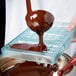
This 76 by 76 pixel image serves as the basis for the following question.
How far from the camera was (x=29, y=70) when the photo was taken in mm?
566

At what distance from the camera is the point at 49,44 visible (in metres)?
0.57

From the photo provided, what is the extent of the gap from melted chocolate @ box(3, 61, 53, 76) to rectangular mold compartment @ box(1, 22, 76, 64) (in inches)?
2.3

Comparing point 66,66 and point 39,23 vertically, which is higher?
point 39,23

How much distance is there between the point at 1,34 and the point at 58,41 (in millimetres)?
268

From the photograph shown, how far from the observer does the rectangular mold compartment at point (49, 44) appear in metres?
0.49

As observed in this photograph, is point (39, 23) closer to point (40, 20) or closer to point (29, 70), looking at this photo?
point (40, 20)

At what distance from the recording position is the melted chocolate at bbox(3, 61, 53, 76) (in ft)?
1.81

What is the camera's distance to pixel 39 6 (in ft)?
2.25

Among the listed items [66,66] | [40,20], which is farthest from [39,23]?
[66,66]

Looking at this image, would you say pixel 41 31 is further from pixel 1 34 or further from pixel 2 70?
pixel 1 34

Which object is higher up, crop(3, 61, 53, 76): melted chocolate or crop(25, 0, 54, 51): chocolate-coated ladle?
crop(25, 0, 54, 51): chocolate-coated ladle

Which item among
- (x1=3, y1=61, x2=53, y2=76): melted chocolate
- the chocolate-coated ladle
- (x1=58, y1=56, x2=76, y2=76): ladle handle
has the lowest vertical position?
(x1=3, y1=61, x2=53, y2=76): melted chocolate

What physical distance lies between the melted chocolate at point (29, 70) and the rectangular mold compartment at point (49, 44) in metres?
0.06

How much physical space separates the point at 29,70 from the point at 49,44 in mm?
88
